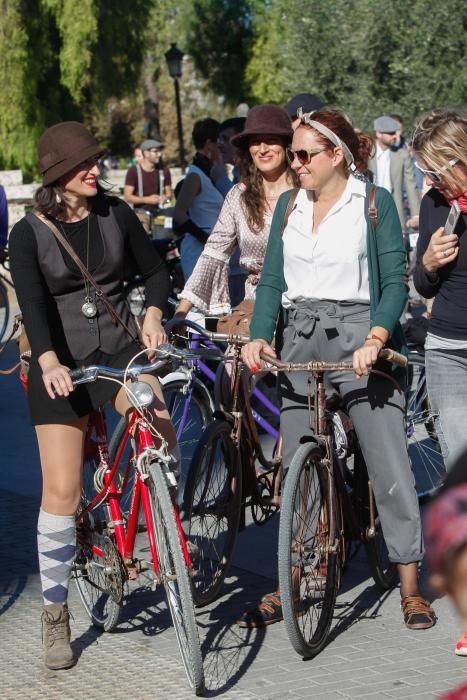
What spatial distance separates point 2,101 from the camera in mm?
32969

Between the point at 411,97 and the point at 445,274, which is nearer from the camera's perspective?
the point at 445,274

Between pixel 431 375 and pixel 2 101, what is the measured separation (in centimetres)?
2921

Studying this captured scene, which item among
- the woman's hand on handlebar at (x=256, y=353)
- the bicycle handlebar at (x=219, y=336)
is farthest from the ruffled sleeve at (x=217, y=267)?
the woman's hand on handlebar at (x=256, y=353)

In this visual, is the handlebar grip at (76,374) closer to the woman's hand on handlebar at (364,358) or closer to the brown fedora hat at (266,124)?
the woman's hand on handlebar at (364,358)

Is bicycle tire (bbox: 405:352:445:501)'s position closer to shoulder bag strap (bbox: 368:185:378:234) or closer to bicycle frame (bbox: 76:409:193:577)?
shoulder bag strap (bbox: 368:185:378:234)

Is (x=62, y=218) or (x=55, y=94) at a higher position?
(x=62, y=218)

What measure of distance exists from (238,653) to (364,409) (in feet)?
3.35

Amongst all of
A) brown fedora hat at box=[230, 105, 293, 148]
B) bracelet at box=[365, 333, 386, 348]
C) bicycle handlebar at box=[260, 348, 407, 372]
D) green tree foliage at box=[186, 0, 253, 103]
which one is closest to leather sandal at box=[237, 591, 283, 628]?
bicycle handlebar at box=[260, 348, 407, 372]

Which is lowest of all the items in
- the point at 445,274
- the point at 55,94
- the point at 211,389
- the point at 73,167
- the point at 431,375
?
the point at 55,94

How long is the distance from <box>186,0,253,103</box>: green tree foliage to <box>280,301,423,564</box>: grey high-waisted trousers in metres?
52.7

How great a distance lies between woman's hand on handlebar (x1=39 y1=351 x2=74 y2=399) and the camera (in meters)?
4.55

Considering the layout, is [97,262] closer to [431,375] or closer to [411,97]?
[431,375]

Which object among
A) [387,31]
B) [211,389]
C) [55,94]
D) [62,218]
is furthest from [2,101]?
[62,218]

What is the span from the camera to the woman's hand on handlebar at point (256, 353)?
495cm
